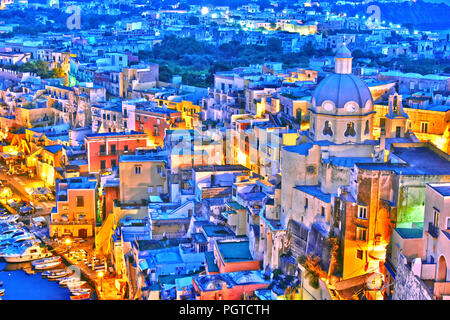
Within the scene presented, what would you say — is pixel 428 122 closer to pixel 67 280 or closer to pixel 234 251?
pixel 234 251

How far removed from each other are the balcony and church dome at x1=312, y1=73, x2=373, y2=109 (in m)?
5.22

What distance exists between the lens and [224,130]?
22094 mm

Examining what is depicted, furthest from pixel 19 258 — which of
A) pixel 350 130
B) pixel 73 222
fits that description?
pixel 350 130

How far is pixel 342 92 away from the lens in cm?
1483

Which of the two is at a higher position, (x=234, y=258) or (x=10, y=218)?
(x=234, y=258)

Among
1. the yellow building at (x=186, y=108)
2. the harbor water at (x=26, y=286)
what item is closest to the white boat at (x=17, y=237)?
the harbor water at (x=26, y=286)

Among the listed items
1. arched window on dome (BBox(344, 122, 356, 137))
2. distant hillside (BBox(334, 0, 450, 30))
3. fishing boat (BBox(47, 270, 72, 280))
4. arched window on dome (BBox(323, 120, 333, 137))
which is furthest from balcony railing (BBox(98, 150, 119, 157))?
distant hillside (BBox(334, 0, 450, 30))

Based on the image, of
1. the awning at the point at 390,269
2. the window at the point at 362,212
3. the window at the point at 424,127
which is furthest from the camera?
the window at the point at 424,127

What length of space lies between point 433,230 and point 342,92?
17.9ft

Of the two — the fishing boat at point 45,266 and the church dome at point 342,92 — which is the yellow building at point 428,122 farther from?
the fishing boat at point 45,266

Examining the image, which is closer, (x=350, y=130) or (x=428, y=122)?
(x=350, y=130)

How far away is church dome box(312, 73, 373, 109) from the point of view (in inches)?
584

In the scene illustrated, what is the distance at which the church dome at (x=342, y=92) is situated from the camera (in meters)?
14.8

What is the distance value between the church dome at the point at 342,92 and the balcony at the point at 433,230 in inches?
206
